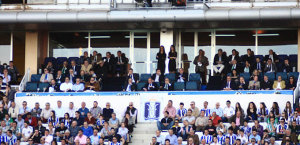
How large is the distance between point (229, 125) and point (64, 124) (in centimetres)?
549

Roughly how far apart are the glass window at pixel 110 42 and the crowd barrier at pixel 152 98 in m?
4.37

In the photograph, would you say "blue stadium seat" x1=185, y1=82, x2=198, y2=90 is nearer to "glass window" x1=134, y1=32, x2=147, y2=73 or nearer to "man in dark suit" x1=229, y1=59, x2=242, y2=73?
"man in dark suit" x1=229, y1=59, x2=242, y2=73

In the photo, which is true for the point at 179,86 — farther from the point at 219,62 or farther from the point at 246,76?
the point at 246,76

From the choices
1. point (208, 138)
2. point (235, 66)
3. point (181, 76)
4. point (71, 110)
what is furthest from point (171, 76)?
point (208, 138)

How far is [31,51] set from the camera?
3494 cm

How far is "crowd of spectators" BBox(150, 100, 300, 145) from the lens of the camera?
27.1m

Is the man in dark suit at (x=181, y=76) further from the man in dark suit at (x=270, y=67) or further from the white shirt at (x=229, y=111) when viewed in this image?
the white shirt at (x=229, y=111)

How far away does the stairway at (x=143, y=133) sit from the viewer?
2888cm

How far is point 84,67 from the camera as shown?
32.9 meters

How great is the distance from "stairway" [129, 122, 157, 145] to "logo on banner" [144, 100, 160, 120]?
1.14 feet

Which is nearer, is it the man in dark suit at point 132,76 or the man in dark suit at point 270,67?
the man in dark suit at point 270,67

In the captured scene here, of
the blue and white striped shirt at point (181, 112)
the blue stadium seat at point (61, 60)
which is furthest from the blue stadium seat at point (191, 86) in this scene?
the blue stadium seat at point (61, 60)

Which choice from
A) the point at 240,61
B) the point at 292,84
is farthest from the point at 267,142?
the point at 240,61

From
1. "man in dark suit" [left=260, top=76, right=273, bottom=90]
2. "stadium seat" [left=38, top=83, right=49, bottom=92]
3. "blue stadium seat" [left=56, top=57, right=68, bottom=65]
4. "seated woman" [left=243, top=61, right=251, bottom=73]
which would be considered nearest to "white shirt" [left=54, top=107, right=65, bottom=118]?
"stadium seat" [left=38, top=83, right=49, bottom=92]
